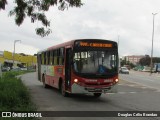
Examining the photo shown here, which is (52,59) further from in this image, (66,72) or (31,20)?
(31,20)

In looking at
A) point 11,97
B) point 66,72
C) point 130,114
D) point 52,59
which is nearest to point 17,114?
point 11,97

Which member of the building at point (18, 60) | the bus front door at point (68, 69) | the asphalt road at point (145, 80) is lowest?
the asphalt road at point (145, 80)

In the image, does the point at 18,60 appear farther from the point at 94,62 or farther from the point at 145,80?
the point at 94,62

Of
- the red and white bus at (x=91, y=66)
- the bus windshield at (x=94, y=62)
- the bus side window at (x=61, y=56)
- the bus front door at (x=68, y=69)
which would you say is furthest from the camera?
the bus side window at (x=61, y=56)

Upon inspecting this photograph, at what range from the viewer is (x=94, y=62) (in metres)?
17.9

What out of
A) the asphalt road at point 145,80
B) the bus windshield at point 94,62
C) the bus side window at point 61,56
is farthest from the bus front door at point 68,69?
the asphalt road at point 145,80

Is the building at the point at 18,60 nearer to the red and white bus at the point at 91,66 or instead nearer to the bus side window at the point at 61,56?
the bus side window at the point at 61,56

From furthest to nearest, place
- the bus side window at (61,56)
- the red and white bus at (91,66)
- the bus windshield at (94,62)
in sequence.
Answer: the bus side window at (61,56) < the bus windshield at (94,62) < the red and white bus at (91,66)

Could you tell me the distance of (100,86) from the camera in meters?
17.8

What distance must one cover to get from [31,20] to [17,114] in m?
3.46

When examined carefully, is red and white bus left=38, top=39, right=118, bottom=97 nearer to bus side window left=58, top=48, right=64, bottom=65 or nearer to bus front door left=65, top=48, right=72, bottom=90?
bus front door left=65, top=48, right=72, bottom=90

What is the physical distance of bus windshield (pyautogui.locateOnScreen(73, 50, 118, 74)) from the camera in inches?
702

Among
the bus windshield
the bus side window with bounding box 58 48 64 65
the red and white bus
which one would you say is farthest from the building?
the bus windshield

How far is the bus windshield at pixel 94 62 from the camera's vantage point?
17.8m
